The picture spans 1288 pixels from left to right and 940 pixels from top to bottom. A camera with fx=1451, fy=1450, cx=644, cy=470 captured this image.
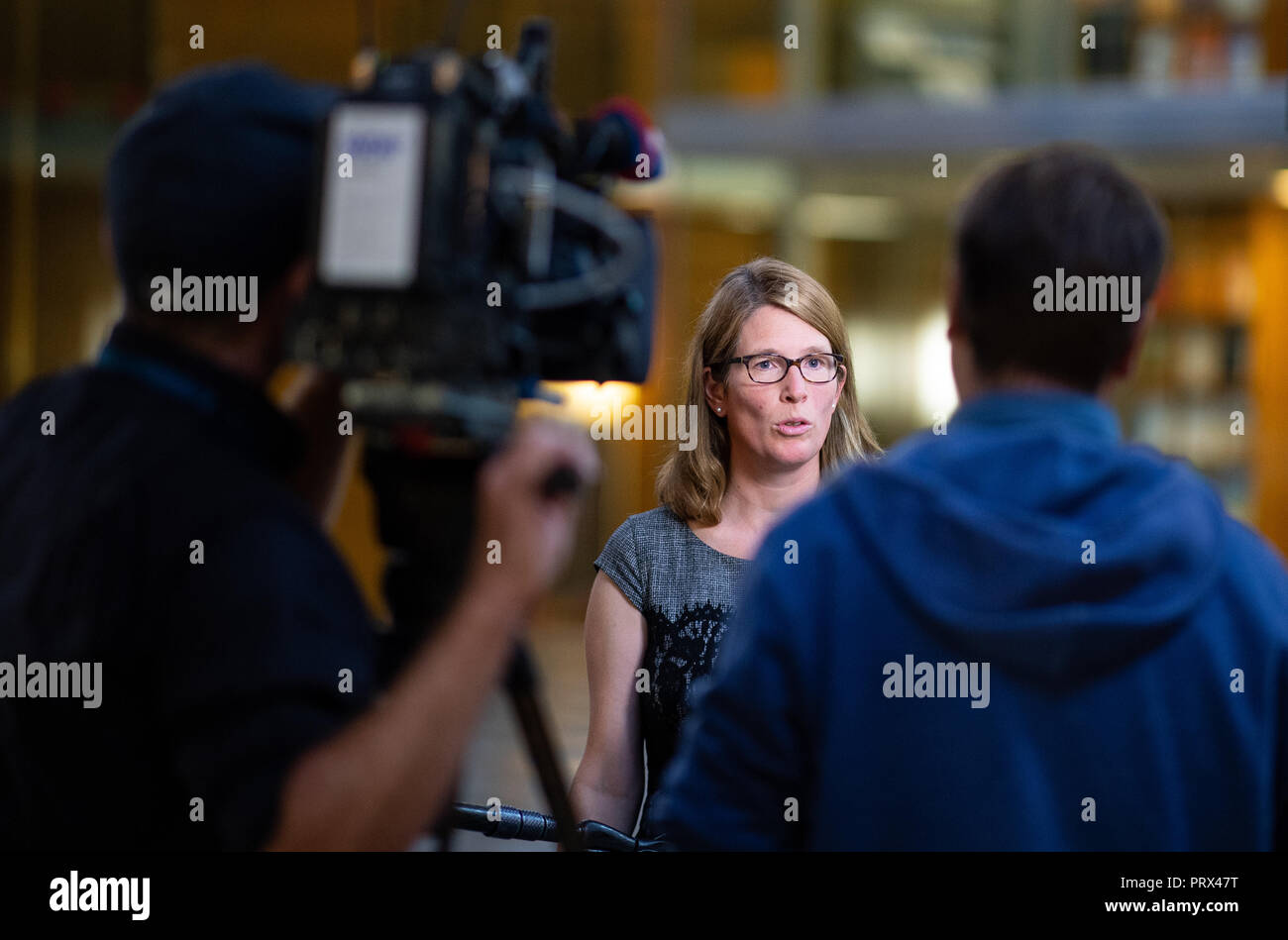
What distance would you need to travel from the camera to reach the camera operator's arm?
4.23 feet

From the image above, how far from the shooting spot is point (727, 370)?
2.77m

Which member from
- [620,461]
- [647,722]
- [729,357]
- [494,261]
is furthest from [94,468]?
[620,461]

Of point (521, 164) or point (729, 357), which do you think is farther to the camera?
point (729, 357)

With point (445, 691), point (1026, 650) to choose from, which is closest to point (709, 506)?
point (1026, 650)

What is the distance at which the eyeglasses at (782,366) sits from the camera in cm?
272

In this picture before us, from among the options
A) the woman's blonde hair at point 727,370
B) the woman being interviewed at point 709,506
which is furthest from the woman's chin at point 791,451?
the woman's blonde hair at point 727,370

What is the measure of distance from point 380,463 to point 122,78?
9.94 m

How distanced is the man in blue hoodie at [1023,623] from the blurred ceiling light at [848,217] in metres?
8.90

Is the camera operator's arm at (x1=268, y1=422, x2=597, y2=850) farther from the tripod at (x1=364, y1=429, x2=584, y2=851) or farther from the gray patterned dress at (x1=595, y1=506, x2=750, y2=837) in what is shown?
the gray patterned dress at (x1=595, y1=506, x2=750, y2=837)

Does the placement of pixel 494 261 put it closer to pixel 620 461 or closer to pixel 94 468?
pixel 94 468

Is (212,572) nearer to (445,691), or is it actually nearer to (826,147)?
(445,691)

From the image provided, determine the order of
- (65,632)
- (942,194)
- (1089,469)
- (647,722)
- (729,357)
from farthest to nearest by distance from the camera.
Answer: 1. (942,194)
2. (729,357)
3. (647,722)
4. (1089,469)
5. (65,632)
